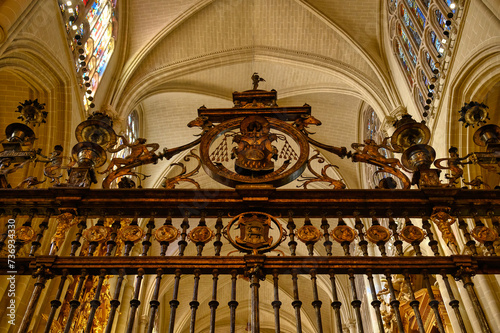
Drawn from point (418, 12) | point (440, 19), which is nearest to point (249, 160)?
point (440, 19)

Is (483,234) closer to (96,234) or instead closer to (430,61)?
(96,234)

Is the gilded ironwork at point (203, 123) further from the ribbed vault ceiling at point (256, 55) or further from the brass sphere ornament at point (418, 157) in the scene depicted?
the ribbed vault ceiling at point (256, 55)

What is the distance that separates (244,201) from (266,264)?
489mm

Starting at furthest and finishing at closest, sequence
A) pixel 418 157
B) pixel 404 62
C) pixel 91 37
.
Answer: pixel 404 62 < pixel 91 37 < pixel 418 157

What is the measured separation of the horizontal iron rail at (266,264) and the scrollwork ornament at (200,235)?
0.16m

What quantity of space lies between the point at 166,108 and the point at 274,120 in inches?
414

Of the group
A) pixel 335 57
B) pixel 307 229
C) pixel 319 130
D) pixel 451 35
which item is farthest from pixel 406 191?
pixel 319 130

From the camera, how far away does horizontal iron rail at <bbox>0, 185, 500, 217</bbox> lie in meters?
3.03

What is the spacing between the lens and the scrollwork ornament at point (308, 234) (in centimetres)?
281

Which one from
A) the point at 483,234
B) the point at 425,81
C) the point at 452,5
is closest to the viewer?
the point at 483,234

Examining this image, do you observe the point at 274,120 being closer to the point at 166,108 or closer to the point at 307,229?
the point at 307,229

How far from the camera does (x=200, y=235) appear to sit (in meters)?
2.86

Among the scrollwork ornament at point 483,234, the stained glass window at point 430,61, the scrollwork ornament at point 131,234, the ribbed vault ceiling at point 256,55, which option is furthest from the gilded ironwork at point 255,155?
the ribbed vault ceiling at point 256,55

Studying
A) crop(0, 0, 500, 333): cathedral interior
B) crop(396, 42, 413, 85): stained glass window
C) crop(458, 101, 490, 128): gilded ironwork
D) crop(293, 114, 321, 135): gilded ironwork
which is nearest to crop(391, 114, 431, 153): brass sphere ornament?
crop(0, 0, 500, 333): cathedral interior
